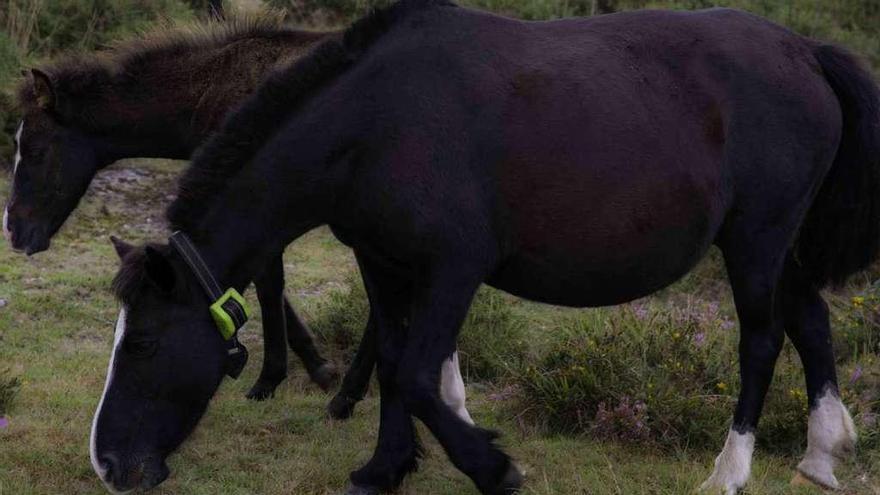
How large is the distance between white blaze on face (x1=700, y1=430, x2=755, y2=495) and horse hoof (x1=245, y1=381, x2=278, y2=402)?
2460mm

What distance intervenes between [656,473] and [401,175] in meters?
1.82

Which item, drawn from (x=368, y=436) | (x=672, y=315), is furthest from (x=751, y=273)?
(x=368, y=436)

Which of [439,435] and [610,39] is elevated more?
[610,39]

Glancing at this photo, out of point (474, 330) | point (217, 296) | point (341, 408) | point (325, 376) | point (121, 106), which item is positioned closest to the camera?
point (217, 296)

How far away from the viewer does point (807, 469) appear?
453 cm

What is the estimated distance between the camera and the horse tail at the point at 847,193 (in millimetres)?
4488

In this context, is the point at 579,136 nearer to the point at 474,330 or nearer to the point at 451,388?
→ the point at 451,388

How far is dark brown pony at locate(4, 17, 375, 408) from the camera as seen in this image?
5266mm

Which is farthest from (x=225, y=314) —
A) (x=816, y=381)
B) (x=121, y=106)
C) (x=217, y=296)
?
(x=816, y=381)

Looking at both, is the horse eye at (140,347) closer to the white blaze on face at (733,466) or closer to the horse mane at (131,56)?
the horse mane at (131,56)

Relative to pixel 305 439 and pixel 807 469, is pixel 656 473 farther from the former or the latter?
pixel 305 439

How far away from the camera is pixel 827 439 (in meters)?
4.52

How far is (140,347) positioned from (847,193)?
2995mm

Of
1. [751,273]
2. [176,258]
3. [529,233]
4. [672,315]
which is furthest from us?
[672,315]
